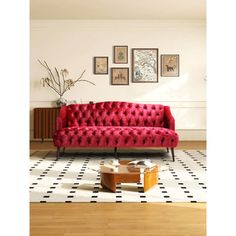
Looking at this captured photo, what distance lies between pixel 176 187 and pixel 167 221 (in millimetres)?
1447

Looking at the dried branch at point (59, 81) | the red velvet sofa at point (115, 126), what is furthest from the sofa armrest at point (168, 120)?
the dried branch at point (59, 81)

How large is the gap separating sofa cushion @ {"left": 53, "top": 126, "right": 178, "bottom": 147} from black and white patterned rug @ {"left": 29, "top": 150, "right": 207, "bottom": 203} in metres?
0.27

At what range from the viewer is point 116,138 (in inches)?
290

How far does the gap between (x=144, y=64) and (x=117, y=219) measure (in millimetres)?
6522

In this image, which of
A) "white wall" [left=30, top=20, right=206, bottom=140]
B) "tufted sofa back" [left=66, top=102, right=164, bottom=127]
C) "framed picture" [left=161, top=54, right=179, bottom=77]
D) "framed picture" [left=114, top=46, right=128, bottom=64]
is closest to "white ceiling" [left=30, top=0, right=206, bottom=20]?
"white wall" [left=30, top=20, right=206, bottom=140]

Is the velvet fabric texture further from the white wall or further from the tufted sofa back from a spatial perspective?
the white wall

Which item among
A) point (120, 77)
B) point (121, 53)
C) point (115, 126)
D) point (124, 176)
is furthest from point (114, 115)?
point (124, 176)

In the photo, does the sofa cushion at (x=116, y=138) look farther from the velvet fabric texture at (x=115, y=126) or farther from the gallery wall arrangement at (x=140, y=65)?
the gallery wall arrangement at (x=140, y=65)

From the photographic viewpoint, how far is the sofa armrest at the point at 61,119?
7.60 m

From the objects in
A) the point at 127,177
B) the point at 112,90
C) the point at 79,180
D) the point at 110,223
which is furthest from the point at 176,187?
the point at 112,90

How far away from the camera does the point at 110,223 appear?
3.71m

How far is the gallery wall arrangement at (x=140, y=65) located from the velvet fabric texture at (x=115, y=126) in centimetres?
191
